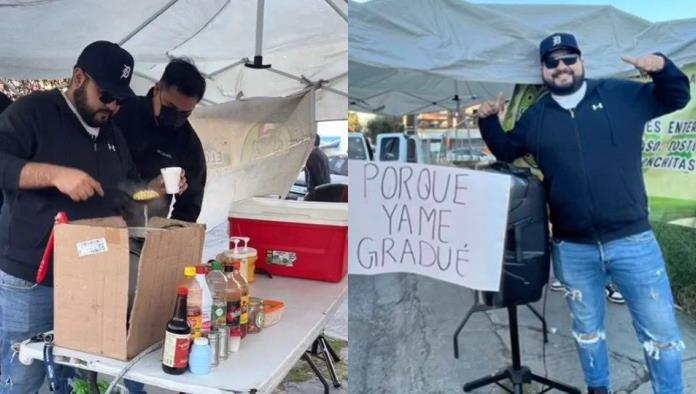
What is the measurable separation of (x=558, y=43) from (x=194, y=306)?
1.26 m

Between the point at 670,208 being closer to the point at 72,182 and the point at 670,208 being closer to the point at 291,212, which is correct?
the point at 291,212

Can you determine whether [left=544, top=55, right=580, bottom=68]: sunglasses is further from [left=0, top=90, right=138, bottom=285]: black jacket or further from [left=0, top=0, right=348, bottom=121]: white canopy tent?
[left=0, top=0, right=348, bottom=121]: white canopy tent

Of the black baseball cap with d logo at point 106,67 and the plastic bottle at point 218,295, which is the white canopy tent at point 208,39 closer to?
the black baseball cap with d logo at point 106,67

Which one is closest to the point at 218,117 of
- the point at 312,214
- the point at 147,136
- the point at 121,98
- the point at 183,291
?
the point at 147,136

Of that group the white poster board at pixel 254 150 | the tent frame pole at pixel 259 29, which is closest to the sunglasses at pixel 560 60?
the tent frame pole at pixel 259 29

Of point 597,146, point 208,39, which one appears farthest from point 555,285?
point 208,39

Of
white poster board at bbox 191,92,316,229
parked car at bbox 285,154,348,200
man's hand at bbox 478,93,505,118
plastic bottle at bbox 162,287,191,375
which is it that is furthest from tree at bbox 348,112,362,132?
parked car at bbox 285,154,348,200

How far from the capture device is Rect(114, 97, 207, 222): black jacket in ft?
8.18

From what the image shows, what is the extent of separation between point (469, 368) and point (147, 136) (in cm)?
176

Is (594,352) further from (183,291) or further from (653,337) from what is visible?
(183,291)

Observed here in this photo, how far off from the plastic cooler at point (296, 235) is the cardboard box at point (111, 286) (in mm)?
925

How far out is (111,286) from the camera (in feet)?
4.63

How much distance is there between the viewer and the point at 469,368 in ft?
6.12

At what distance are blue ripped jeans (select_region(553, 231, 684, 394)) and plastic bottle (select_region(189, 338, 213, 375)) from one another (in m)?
1.13
